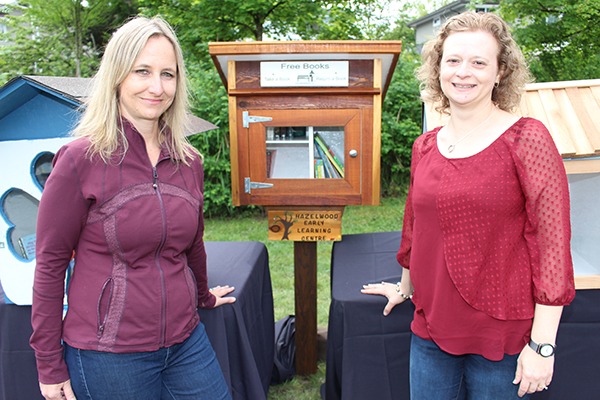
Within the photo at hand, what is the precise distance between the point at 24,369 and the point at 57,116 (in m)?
1.10

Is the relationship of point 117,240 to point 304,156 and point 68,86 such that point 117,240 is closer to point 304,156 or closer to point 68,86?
point 68,86

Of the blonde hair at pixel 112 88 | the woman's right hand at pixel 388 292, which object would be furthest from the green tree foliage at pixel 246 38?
the blonde hair at pixel 112 88

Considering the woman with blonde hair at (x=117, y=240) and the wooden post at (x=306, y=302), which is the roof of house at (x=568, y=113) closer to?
the wooden post at (x=306, y=302)

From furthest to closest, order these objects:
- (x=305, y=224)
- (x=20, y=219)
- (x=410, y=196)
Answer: (x=305, y=224) → (x=20, y=219) → (x=410, y=196)

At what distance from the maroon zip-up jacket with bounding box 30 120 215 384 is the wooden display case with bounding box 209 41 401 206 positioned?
932mm

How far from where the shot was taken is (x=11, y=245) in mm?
2035

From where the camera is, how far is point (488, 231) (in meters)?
1.43

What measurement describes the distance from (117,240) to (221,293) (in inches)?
31.7

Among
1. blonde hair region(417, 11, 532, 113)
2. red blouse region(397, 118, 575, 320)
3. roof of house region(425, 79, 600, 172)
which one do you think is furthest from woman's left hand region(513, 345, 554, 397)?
roof of house region(425, 79, 600, 172)

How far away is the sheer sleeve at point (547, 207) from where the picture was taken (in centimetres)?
134

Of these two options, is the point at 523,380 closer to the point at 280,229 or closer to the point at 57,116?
the point at 280,229

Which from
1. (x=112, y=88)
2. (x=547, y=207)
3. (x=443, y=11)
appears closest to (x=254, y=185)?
(x=112, y=88)

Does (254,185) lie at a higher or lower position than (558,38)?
lower

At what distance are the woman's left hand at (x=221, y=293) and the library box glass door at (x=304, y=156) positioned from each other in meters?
0.47
